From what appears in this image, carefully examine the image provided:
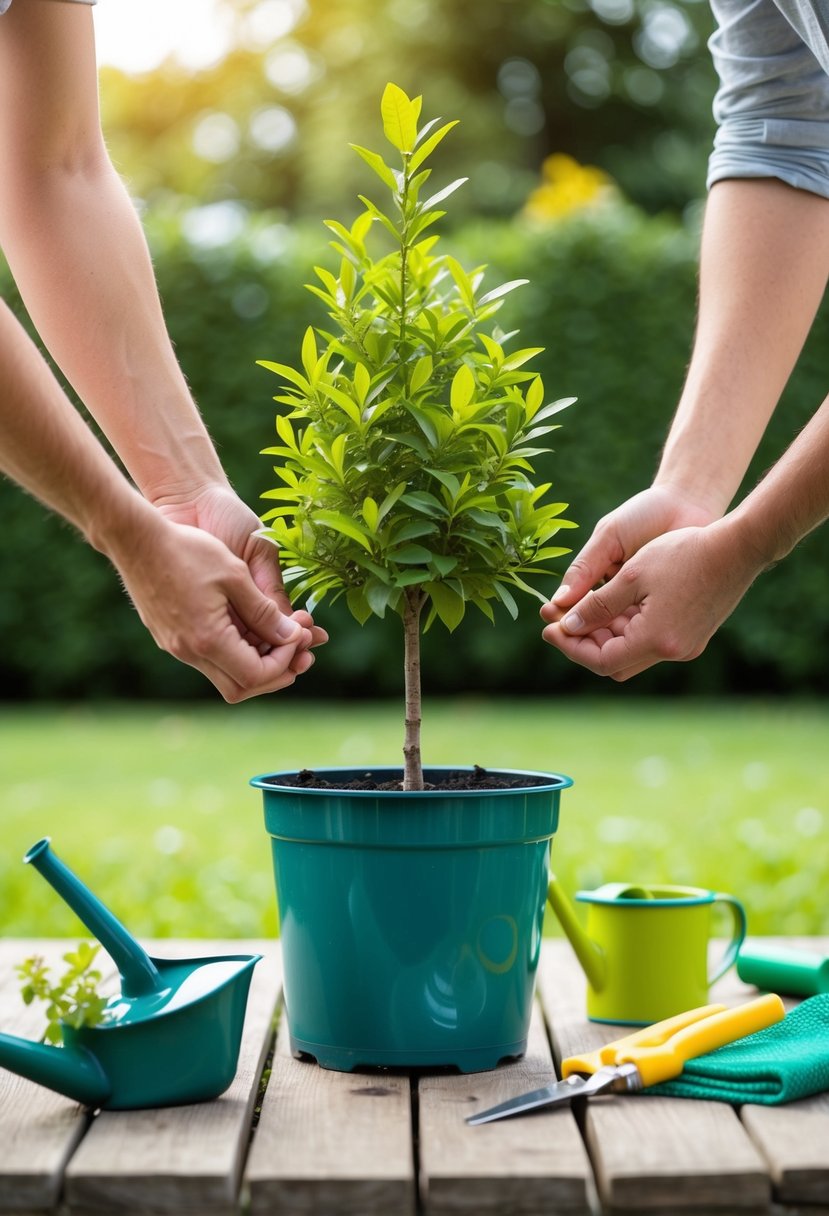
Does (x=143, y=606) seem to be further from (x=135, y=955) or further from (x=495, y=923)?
(x=495, y=923)

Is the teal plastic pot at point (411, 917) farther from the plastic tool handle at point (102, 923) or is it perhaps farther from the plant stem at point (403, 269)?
the plant stem at point (403, 269)

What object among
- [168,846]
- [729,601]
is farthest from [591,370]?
[729,601]

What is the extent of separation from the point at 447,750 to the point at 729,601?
3.79m

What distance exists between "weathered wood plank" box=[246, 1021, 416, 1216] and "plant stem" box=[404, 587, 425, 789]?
347mm

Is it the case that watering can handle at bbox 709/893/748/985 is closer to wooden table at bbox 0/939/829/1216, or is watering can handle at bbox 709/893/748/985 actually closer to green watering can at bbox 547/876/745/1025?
green watering can at bbox 547/876/745/1025

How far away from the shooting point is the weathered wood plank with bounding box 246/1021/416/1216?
44.1 inches

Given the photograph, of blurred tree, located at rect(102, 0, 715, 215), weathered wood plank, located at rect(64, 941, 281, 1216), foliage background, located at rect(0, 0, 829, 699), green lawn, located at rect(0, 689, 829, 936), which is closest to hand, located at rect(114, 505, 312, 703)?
weathered wood plank, located at rect(64, 941, 281, 1216)

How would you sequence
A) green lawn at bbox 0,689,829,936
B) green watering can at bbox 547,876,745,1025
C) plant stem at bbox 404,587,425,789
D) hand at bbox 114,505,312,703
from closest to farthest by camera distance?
hand at bbox 114,505,312,703 → plant stem at bbox 404,587,425,789 → green watering can at bbox 547,876,745,1025 → green lawn at bbox 0,689,829,936

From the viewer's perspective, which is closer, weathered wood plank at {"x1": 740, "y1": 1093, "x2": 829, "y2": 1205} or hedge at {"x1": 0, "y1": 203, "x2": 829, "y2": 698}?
weathered wood plank at {"x1": 740, "y1": 1093, "x2": 829, "y2": 1205}

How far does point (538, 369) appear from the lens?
23.8 feet

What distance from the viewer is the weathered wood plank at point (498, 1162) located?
1118 millimetres

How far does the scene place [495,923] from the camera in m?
1.46

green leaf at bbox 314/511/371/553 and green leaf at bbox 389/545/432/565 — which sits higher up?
green leaf at bbox 314/511/371/553

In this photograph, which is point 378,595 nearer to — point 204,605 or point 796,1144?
point 204,605
